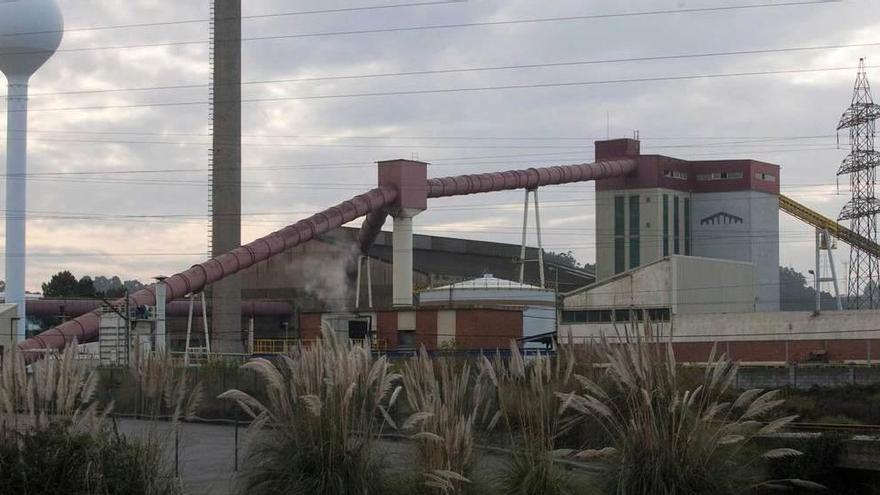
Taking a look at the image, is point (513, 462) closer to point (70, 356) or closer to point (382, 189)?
point (70, 356)

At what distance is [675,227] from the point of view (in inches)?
3172

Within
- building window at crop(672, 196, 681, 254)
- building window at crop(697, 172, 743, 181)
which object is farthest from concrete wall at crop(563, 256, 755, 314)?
building window at crop(697, 172, 743, 181)

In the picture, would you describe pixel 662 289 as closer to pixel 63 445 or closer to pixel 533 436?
pixel 533 436

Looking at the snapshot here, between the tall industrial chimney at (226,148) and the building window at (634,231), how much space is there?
109 ft

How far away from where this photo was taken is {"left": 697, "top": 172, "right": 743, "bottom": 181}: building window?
3182 inches

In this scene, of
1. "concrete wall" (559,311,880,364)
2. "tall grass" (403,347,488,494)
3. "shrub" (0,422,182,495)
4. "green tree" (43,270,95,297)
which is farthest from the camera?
"green tree" (43,270,95,297)

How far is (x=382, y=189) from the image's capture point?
60688 mm

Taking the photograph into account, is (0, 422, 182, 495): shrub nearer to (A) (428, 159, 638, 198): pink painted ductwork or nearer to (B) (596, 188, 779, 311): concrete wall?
(A) (428, 159, 638, 198): pink painted ductwork

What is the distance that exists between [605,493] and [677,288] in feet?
168

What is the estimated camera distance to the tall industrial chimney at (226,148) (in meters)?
55.6

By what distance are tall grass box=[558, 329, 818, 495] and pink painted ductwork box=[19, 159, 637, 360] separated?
36202mm

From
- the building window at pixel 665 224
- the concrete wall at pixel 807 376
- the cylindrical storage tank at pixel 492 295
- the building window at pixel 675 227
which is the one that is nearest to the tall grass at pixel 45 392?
the concrete wall at pixel 807 376

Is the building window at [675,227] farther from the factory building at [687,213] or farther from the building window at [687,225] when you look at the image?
the building window at [687,225]

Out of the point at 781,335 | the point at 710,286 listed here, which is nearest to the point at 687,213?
the point at 710,286
